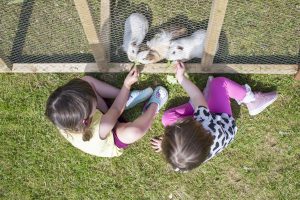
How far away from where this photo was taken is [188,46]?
8.89 ft

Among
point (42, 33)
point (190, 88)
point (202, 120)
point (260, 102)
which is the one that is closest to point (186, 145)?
point (202, 120)

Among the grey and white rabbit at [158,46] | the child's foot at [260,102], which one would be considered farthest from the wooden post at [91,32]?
the child's foot at [260,102]

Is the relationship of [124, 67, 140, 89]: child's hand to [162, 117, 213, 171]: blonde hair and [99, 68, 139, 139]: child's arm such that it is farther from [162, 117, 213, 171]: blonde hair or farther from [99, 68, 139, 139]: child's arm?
A: [162, 117, 213, 171]: blonde hair

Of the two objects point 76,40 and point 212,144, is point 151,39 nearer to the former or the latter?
point 76,40

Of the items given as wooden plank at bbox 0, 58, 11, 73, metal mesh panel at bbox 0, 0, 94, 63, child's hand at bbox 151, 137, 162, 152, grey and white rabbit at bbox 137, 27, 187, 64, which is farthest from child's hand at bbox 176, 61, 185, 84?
wooden plank at bbox 0, 58, 11, 73

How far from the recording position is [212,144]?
2391 mm

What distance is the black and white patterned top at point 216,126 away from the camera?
2.47 meters

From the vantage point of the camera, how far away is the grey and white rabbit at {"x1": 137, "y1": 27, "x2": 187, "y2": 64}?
2732 mm

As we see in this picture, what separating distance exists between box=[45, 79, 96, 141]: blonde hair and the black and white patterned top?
62 centimetres

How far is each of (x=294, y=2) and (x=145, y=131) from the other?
1.27m

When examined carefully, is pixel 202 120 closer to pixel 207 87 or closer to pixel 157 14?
pixel 207 87

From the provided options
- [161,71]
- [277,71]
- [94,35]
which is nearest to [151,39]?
[161,71]

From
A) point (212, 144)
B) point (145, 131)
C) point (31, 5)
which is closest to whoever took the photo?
point (212, 144)

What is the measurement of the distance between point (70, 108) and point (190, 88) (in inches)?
31.2
